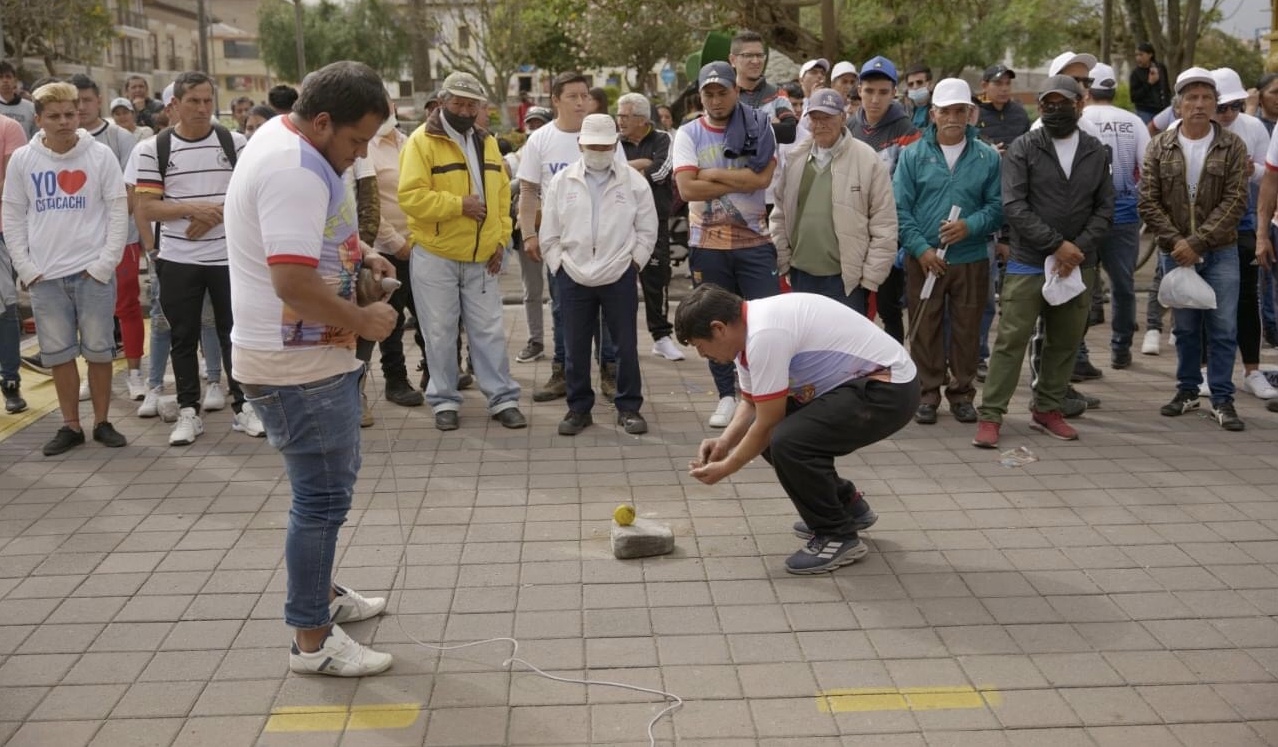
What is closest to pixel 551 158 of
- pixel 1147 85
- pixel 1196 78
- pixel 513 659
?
pixel 1196 78

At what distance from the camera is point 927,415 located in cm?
752

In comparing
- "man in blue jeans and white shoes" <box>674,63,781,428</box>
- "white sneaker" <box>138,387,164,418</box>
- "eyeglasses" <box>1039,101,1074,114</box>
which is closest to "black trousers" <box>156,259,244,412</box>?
"white sneaker" <box>138,387,164,418</box>

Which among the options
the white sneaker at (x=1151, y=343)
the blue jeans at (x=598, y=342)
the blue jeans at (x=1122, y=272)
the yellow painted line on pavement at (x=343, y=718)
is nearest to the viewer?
the yellow painted line on pavement at (x=343, y=718)

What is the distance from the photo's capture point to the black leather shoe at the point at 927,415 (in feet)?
24.7

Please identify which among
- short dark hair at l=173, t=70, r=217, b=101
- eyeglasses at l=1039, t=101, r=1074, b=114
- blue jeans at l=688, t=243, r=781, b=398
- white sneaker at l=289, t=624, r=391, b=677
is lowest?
white sneaker at l=289, t=624, r=391, b=677

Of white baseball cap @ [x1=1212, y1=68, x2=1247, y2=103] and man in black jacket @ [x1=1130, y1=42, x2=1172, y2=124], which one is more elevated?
man in black jacket @ [x1=1130, y1=42, x2=1172, y2=124]

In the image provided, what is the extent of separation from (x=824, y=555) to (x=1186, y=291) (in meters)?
3.60

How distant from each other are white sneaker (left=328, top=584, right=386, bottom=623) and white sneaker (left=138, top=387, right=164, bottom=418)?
3772mm

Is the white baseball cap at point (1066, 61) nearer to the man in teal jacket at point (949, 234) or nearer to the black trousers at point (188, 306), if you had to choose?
the man in teal jacket at point (949, 234)

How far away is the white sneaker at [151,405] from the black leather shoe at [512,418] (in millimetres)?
2220

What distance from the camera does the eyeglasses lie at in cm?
685

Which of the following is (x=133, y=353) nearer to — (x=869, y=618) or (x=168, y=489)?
(x=168, y=489)

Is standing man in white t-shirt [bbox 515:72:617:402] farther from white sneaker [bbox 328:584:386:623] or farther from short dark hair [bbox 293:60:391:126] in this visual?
short dark hair [bbox 293:60:391:126]

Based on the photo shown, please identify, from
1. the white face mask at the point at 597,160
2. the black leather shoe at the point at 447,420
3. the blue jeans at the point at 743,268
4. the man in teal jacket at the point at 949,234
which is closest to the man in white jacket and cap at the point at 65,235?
the black leather shoe at the point at 447,420
